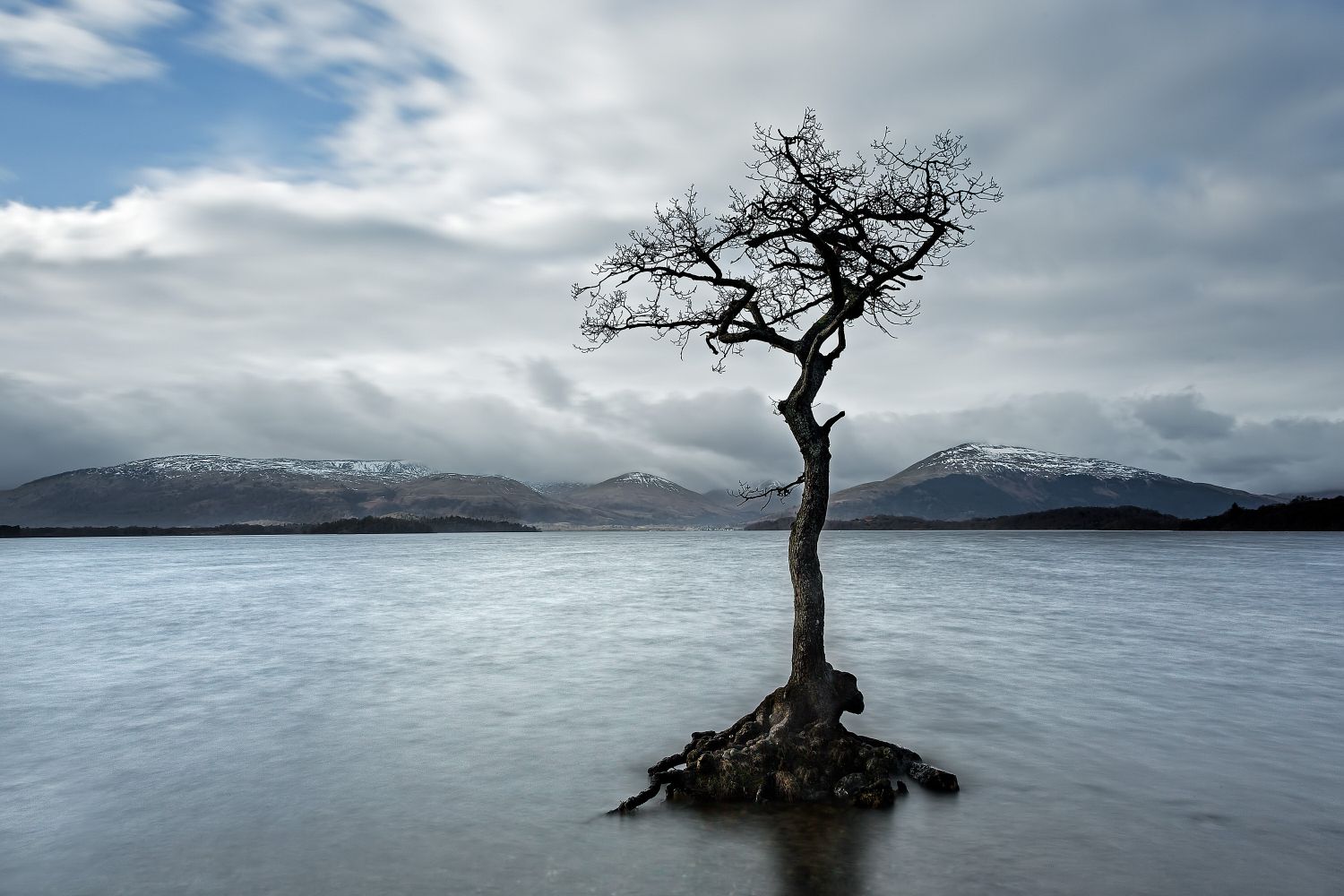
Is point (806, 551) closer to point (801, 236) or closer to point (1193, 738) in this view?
point (801, 236)

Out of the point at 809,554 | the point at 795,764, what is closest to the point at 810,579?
the point at 809,554

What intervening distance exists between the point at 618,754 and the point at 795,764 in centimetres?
469

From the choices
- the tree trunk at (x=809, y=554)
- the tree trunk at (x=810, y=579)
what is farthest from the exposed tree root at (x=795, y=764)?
the tree trunk at (x=809, y=554)

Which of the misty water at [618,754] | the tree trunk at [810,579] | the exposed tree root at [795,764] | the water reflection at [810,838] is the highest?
the tree trunk at [810,579]

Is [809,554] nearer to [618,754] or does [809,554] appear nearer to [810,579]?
[810,579]

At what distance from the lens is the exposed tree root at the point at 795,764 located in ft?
35.9

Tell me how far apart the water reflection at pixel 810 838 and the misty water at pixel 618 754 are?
0.05 m

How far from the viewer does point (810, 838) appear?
31.7ft

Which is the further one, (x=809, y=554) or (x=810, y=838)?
(x=809, y=554)

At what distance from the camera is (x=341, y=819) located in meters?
11.1

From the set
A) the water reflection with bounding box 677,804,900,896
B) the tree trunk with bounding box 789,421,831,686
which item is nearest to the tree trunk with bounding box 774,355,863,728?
the tree trunk with bounding box 789,421,831,686

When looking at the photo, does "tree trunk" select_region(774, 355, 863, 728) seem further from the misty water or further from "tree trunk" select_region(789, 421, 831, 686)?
the misty water

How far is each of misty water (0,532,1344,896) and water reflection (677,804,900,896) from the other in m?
0.05

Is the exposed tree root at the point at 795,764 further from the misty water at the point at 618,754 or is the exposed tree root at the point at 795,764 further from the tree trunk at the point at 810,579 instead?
the misty water at the point at 618,754
